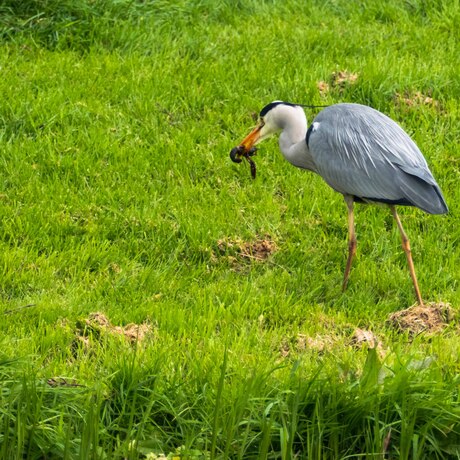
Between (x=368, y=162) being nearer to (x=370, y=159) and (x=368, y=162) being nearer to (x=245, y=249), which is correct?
(x=370, y=159)

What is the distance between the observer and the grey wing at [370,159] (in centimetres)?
615

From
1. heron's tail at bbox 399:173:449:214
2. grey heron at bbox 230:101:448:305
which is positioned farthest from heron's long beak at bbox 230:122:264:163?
heron's tail at bbox 399:173:449:214

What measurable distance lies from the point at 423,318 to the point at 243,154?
1.87 m

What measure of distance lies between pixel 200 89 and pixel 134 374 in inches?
150

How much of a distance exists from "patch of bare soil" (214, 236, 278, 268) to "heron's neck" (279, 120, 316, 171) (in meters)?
0.56

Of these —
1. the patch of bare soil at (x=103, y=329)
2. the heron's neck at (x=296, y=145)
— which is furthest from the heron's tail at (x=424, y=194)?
the patch of bare soil at (x=103, y=329)

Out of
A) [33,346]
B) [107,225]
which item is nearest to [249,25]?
[107,225]

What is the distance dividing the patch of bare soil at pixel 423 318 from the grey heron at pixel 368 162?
133mm

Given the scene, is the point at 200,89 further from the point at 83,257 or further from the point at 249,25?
the point at 83,257

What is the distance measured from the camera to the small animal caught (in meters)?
7.11

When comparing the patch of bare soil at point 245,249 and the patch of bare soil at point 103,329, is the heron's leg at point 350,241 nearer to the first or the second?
the patch of bare soil at point 245,249

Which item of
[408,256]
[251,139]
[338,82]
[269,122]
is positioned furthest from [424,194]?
[338,82]

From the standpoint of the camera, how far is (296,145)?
22.5 feet

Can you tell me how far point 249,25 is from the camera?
9188 mm
